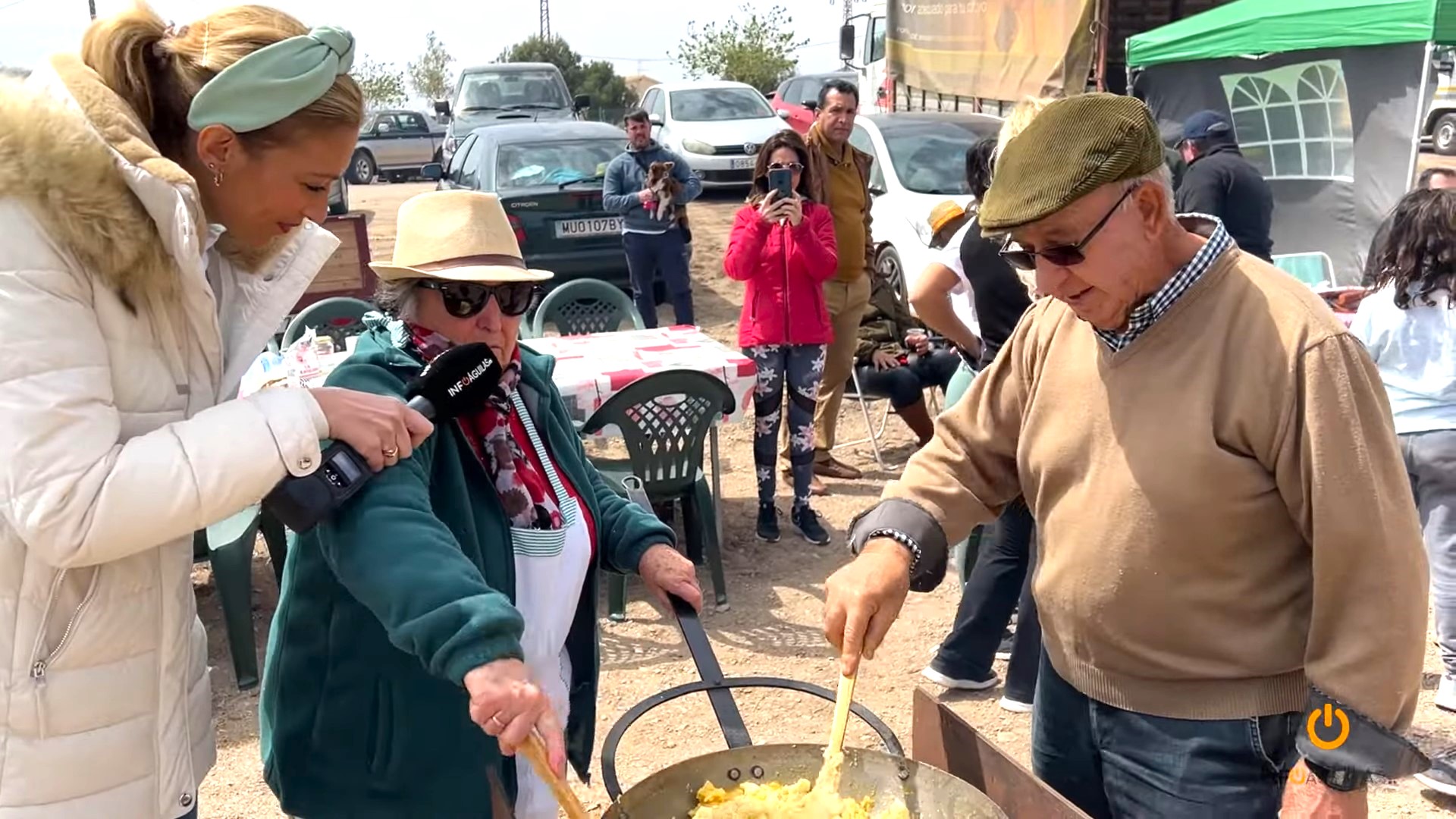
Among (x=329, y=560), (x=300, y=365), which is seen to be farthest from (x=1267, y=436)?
(x=300, y=365)

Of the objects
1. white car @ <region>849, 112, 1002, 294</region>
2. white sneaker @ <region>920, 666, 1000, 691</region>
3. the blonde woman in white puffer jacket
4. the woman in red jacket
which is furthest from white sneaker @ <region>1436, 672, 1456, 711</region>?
white car @ <region>849, 112, 1002, 294</region>

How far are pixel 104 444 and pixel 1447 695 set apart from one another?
4.22m

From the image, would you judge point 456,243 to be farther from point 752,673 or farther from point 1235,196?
point 1235,196

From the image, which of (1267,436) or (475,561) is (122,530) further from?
(1267,436)

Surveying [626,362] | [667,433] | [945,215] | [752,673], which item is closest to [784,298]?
[626,362]

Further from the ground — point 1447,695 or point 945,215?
point 945,215

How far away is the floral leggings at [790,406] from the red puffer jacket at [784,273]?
0.09m

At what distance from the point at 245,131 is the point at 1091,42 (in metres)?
12.0

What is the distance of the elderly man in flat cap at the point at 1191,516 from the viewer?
→ 1576mm

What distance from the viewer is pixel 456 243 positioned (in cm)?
200

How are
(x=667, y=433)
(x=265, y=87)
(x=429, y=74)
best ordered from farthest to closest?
(x=429, y=74), (x=667, y=433), (x=265, y=87)

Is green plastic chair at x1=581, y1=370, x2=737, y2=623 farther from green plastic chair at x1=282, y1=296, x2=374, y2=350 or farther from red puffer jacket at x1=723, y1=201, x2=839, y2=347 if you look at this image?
green plastic chair at x1=282, y1=296, x2=374, y2=350

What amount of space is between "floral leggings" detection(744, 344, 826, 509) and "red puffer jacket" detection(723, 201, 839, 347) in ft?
0.29

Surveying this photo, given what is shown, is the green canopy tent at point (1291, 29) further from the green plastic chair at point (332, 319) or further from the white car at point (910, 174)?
the green plastic chair at point (332, 319)
